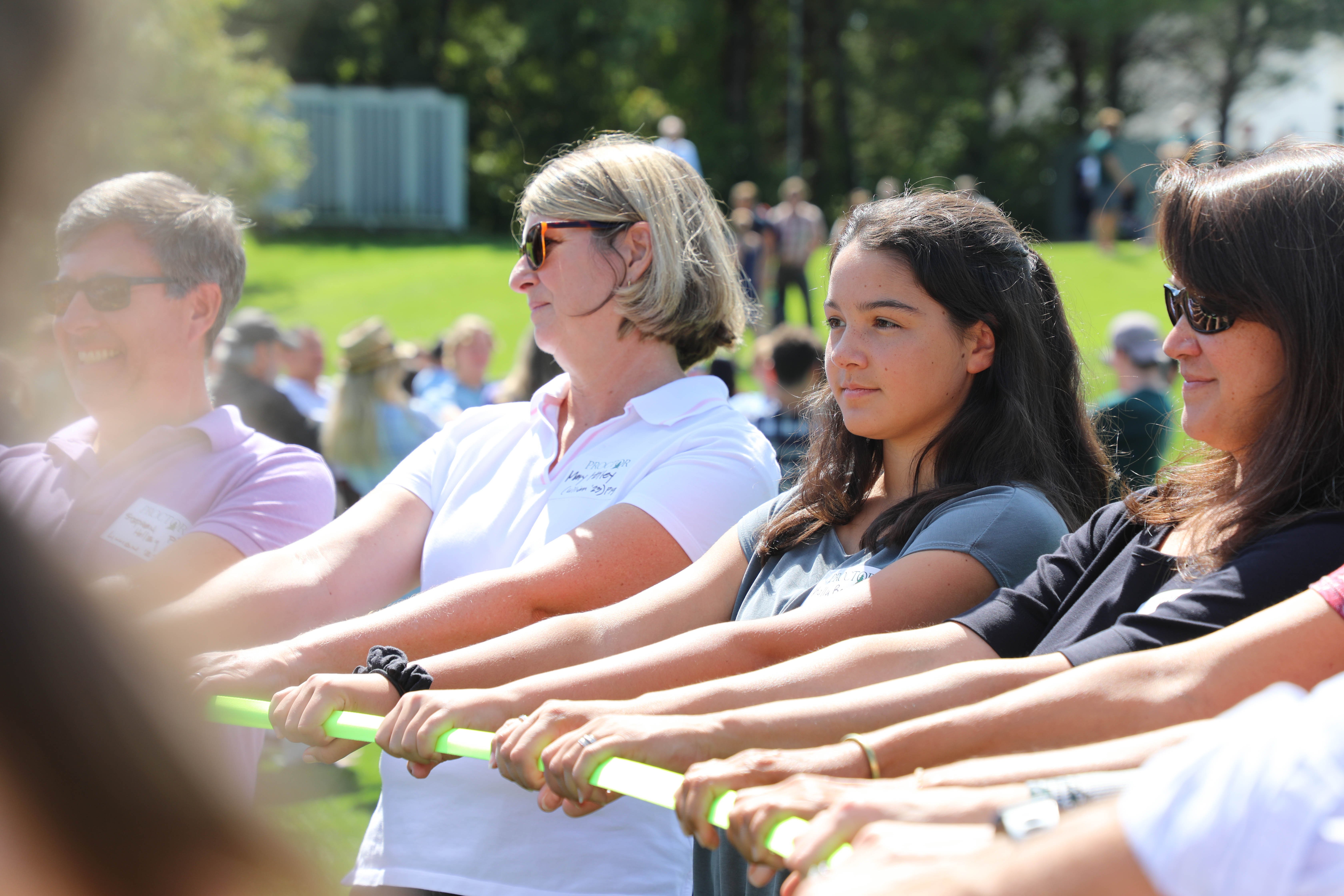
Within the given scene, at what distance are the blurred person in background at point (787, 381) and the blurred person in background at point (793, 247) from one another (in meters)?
9.56

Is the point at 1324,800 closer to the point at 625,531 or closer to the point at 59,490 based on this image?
the point at 625,531

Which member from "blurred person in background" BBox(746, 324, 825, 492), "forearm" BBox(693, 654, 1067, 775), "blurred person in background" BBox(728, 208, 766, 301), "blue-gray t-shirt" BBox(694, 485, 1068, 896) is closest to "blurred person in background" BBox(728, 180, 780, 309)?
"blurred person in background" BBox(728, 208, 766, 301)

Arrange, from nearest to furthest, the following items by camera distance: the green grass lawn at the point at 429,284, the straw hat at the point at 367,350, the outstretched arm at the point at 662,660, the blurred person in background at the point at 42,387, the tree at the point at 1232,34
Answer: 1. the outstretched arm at the point at 662,660
2. the blurred person in background at the point at 42,387
3. the straw hat at the point at 367,350
4. the green grass lawn at the point at 429,284
5. the tree at the point at 1232,34

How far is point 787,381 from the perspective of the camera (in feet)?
23.2

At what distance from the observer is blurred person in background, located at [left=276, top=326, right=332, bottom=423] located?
8422 millimetres

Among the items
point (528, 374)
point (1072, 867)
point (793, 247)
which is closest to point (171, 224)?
point (1072, 867)

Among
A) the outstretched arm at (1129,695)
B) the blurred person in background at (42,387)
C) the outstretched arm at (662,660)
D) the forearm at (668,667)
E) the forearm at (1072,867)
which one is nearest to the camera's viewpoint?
the forearm at (1072,867)

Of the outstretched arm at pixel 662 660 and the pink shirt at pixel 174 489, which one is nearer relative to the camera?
the outstretched arm at pixel 662 660

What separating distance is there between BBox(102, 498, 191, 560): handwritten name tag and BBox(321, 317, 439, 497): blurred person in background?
13.6 feet

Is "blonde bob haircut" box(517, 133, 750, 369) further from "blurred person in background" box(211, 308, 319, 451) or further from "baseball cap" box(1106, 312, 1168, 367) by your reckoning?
"baseball cap" box(1106, 312, 1168, 367)

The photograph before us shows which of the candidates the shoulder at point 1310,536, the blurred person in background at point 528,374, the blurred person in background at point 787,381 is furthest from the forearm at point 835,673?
the blurred person in background at point 528,374

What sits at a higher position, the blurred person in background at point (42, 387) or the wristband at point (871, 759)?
the wristband at point (871, 759)

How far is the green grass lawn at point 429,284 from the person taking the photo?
55.0ft

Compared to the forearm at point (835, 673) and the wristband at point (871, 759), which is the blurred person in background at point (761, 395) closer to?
the forearm at point (835, 673)
